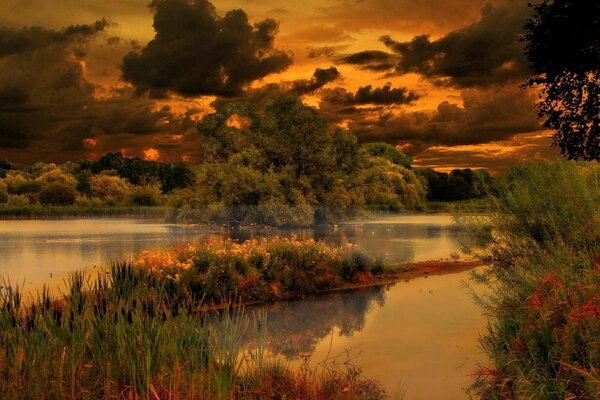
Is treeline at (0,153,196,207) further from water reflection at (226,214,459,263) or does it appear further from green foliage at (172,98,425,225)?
water reflection at (226,214,459,263)

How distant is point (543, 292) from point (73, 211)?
2616 inches

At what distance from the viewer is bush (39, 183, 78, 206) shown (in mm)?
72750

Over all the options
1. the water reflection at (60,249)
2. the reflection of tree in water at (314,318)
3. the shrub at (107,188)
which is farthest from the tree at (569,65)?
the shrub at (107,188)

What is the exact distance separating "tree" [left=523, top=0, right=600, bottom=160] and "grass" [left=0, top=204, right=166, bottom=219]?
53259mm

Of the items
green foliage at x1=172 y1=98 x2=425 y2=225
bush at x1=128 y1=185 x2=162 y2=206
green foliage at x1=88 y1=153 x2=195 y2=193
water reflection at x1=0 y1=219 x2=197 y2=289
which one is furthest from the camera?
green foliage at x1=88 y1=153 x2=195 y2=193

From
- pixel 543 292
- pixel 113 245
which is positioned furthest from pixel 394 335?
pixel 113 245

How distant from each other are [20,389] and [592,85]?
1591cm

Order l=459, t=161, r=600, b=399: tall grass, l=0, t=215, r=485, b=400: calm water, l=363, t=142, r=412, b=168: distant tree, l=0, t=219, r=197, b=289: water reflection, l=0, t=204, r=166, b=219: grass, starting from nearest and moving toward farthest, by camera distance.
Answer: l=459, t=161, r=600, b=399: tall grass < l=0, t=215, r=485, b=400: calm water < l=0, t=219, r=197, b=289: water reflection < l=0, t=204, r=166, b=219: grass < l=363, t=142, r=412, b=168: distant tree

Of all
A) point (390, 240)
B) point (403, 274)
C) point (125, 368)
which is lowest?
point (390, 240)

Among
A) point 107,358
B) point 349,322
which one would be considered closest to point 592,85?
point 349,322

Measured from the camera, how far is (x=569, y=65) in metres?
17.7

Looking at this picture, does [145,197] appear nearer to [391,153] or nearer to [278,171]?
[278,171]

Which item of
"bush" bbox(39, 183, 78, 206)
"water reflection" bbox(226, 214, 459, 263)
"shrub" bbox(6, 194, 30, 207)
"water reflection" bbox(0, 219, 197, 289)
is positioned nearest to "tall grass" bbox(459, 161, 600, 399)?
"water reflection" bbox(0, 219, 197, 289)

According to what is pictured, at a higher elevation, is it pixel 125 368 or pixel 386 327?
pixel 125 368
